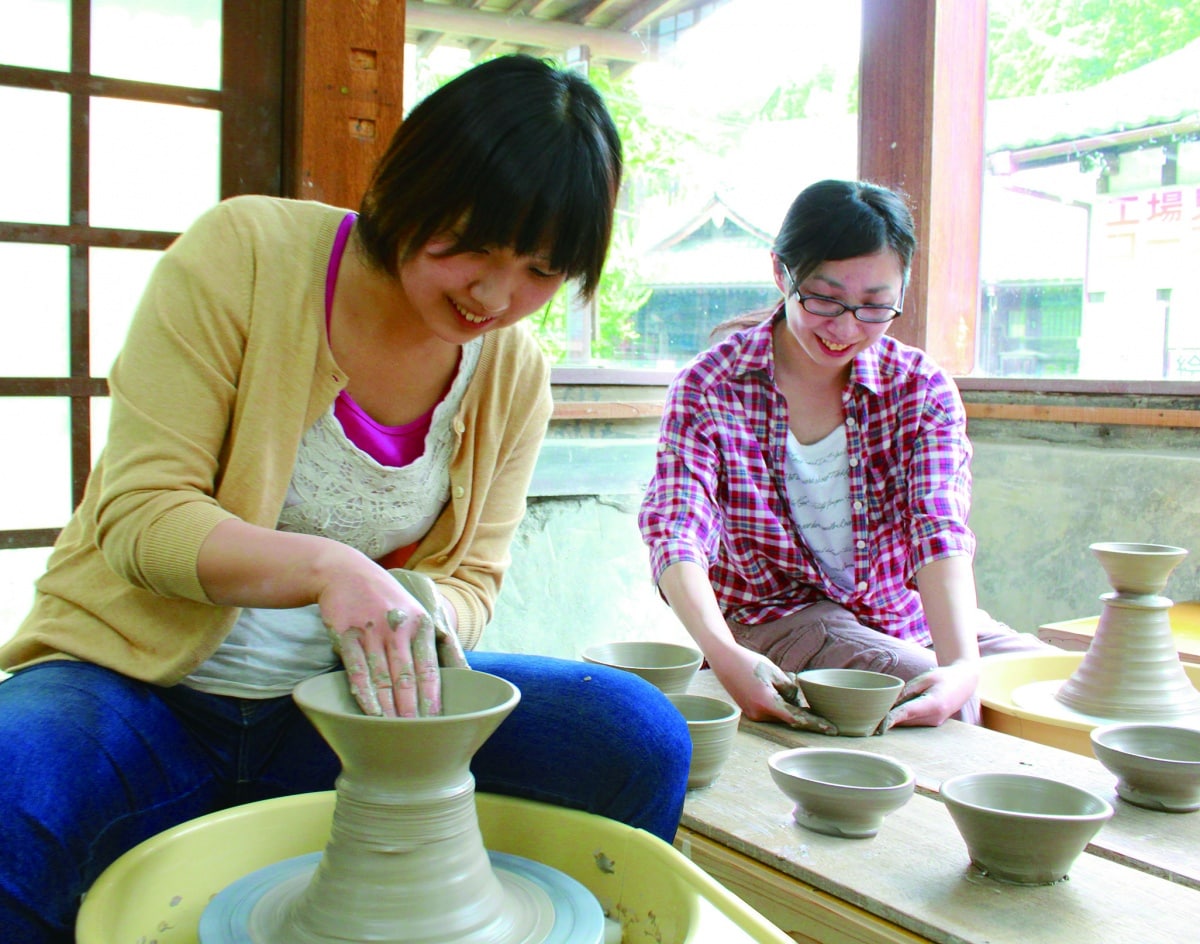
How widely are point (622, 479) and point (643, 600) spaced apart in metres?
0.42

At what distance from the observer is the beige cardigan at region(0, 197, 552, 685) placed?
3.76 ft

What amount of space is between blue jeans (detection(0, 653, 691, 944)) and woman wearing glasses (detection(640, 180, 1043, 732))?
724mm

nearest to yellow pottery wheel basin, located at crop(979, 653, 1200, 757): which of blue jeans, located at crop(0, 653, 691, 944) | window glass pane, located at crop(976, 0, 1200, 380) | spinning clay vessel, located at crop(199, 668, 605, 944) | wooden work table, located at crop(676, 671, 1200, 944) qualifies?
wooden work table, located at crop(676, 671, 1200, 944)

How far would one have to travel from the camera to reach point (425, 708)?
1021mm

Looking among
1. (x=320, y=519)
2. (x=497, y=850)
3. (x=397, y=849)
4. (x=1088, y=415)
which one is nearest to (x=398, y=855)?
(x=397, y=849)

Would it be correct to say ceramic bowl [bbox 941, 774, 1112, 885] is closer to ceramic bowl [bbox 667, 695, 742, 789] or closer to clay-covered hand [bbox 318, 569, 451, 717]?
ceramic bowl [bbox 667, 695, 742, 789]

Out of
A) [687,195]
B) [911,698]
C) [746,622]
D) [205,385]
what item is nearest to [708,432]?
[746,622]

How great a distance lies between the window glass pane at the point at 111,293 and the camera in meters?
2.35

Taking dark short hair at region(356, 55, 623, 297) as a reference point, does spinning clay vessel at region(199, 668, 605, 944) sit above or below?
below

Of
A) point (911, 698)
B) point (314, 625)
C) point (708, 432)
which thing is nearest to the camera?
point (314, 625)

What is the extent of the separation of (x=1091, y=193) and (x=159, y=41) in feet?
8.66

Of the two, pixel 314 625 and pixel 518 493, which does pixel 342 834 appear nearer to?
pixel 314 625

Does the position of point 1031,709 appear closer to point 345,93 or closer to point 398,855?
point 398,855

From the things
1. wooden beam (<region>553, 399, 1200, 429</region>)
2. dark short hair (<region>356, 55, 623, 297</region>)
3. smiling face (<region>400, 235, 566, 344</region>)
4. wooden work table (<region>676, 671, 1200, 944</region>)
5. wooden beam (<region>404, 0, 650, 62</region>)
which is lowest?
wooden work table (<region>676, 671, 1200, 944</region>)
